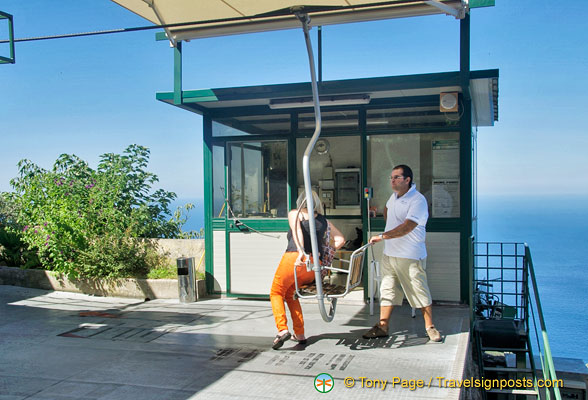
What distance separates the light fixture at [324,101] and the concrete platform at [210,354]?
2700 mm

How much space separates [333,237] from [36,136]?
161 ft

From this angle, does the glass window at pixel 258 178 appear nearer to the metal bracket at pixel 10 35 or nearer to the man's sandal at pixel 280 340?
the man's sandal at pixel 280 340

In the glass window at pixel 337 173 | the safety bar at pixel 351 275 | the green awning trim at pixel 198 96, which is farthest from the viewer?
the glass window at pixel 337 173

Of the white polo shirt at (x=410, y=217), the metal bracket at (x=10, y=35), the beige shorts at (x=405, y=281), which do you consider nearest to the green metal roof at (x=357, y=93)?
the white polo shirt at (x=410, y=217)

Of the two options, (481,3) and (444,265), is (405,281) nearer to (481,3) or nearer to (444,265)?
(444,265)

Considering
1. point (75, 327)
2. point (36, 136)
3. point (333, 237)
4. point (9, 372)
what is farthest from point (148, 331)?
point (36, 136)

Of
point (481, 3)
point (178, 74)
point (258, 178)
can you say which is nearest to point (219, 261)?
point (258, 178)

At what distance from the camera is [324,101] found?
734cm

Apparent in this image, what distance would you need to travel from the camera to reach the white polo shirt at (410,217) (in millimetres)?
5570

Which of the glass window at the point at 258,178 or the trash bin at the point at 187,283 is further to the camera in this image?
the glass window at the point at 258,178

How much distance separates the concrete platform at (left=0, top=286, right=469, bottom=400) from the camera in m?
4.48

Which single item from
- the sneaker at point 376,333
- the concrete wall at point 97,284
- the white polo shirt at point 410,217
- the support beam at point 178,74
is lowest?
the sneaker at point 376,333

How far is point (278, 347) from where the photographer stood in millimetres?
5496

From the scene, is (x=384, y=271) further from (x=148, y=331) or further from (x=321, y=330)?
(x=148, y=331)
